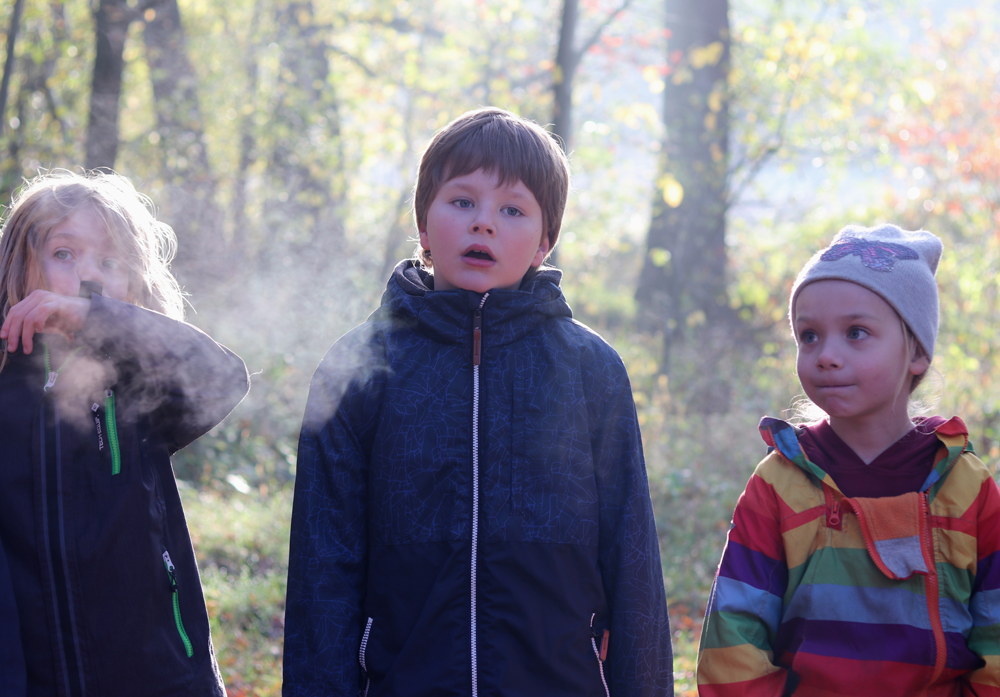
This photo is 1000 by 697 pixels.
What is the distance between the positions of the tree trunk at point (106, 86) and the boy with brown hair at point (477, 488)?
587cm

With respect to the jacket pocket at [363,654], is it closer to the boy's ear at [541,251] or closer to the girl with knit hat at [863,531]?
the girl with knit hat at [863,531]

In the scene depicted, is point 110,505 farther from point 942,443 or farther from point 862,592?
point 942,443

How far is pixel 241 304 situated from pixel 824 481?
748 cm

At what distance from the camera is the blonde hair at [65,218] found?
2441 mm

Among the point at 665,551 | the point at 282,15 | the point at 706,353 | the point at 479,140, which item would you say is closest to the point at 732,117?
the point at 706,353

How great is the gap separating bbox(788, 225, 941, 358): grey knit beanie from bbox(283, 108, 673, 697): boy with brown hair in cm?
59

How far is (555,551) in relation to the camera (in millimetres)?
2121

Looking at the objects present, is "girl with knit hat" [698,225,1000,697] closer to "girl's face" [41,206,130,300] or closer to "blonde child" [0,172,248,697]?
"blonde child" [0,172,248,697]

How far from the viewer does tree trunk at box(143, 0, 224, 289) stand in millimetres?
8750

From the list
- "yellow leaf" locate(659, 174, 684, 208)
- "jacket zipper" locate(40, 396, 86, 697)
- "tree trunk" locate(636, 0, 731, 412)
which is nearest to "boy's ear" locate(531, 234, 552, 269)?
"jacket zipper" locate(40, 396, 86, 697)

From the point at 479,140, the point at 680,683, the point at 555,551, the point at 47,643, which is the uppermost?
the point at 479,140

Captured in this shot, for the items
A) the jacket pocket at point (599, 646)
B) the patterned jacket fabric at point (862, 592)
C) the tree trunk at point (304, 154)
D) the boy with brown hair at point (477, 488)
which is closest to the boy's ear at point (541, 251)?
the boy with brown hair at point (477, 488)

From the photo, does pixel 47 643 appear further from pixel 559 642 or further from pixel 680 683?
pixel 680 683

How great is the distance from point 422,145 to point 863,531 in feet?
23.2
